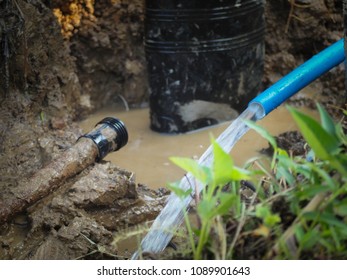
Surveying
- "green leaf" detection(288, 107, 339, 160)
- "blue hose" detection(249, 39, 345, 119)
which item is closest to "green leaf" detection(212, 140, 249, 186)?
"green leaf" detection(288, 107, 339, 160)

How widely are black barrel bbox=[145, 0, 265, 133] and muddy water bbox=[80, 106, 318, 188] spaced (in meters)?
0.13

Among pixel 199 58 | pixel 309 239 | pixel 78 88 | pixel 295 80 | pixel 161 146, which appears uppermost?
pixel 309 239

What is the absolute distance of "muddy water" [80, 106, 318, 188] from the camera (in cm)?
298

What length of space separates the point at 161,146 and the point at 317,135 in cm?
237

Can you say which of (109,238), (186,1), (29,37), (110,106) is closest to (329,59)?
(186,1)

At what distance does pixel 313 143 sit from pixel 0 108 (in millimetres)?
2056

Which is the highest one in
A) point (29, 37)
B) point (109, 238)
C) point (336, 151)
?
point (336, 151)

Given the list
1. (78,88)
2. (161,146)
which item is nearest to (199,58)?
(161,146)

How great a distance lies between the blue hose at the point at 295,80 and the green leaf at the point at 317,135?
1.43 metres

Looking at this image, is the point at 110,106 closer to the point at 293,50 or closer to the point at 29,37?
the point at 29,37

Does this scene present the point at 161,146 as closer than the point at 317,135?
No

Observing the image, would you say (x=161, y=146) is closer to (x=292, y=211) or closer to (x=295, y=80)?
(x=295, y=80)

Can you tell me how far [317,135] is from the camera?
41.2 inches

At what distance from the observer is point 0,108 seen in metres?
2.75
